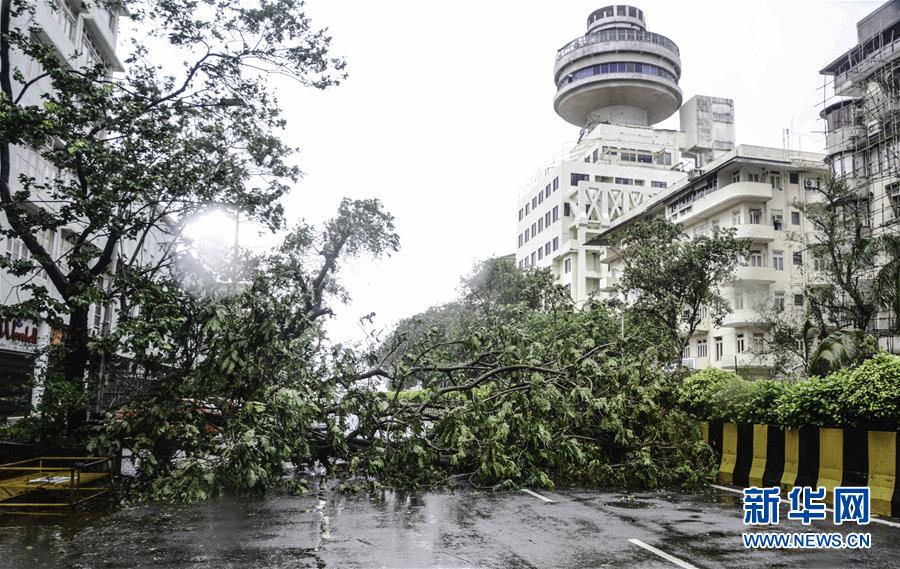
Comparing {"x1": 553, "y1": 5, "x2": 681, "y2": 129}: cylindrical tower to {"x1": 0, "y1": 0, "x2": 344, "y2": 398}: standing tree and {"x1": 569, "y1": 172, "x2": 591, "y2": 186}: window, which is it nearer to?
{"x1": 569, "y1": 172, "x2": 591, "y2": 186}: window

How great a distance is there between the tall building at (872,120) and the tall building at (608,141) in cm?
2235

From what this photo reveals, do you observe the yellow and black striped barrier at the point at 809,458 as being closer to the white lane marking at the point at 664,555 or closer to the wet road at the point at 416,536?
the wet road at the point at 416,536

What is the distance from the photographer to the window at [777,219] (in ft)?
Answer: 145

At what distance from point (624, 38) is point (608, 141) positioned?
1703 centimetres

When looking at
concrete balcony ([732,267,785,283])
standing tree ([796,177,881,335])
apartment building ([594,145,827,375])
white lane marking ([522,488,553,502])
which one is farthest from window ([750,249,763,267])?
white lane marking ([522,488,553,502])

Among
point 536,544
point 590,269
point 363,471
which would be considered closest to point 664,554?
point 536,544

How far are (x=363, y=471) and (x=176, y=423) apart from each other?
3.28 m

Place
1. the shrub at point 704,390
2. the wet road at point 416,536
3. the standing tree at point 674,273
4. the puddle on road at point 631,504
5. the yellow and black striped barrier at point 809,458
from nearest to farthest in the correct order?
the wet road at point 416,536 < the yellow and black striped barrier at point 809,458 < the puddle on road at point 631,504 < the shrub at point 704,390 < the standing tree at point 674,273

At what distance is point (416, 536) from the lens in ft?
26.9

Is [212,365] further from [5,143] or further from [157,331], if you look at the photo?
[5,143]

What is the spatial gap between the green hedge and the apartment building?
2934 cm

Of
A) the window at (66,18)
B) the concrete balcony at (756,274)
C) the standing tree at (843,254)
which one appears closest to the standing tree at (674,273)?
the standing tree at (843,254)

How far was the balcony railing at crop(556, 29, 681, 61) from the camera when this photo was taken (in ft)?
276

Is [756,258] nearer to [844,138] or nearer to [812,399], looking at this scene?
[844,138]
